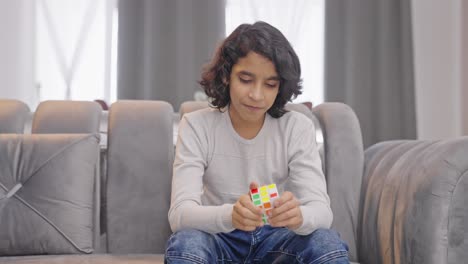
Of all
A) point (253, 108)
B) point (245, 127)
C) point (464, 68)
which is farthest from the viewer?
point (464, 68)

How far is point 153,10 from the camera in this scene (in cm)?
409

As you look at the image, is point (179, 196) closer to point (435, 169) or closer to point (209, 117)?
point (209, 117)

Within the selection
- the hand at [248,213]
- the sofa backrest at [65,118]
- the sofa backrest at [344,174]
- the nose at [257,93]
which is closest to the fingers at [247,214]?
the hand at [248,213]

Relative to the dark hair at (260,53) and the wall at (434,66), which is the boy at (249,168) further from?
the wall at (434,66)

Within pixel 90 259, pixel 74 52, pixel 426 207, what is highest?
pixel 74 52

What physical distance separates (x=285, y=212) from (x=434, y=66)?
11.8 ft

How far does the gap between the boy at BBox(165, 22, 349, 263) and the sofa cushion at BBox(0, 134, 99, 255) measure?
1.26 ft

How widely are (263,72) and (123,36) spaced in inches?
118

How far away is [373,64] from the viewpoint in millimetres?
4230

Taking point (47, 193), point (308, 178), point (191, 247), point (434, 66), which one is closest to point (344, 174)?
point (308, 178)

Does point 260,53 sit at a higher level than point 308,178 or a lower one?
higher

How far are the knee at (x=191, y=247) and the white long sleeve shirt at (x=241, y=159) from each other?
148mm

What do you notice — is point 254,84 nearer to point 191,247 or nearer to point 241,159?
point 241,159

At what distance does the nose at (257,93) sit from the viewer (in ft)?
4.12
